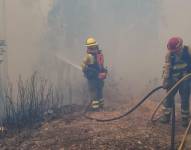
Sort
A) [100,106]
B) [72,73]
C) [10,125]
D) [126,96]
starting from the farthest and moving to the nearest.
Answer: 1. [72,73]
2. [126,96]
3. [100,106]
4. [10,125]

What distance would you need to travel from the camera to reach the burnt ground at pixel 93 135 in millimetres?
7186

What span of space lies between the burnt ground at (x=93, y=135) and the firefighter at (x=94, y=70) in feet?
3.67

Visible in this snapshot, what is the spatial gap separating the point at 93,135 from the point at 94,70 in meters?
2.93

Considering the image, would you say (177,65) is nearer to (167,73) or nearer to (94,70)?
(167,73)

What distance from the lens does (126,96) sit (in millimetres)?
13336

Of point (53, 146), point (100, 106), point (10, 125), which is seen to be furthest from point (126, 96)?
point (53, 146)

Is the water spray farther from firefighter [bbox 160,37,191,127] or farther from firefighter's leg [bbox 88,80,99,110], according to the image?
firefighter [bbox 160,37,191,127]

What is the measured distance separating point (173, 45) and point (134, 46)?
390 inches

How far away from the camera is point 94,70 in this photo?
34.2ft

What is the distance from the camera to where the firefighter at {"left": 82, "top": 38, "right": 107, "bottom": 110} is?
408 inches

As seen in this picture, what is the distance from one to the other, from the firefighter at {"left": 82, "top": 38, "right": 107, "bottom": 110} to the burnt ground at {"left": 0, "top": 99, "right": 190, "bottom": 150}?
1119 millimetres

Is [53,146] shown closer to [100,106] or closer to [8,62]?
[100,106]

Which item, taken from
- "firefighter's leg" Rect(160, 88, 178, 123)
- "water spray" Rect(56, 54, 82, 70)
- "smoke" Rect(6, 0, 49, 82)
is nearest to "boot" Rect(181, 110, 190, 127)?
"firefighter's leg" Rect(160, 88, 178, 123)

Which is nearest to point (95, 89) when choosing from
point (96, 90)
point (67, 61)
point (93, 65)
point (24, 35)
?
point (96, 90)
